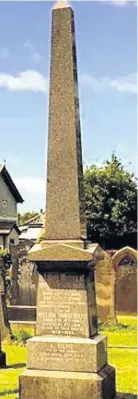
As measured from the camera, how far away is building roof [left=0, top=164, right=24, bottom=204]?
42938 mm

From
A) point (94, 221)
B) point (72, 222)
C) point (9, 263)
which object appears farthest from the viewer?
point (94, 221)

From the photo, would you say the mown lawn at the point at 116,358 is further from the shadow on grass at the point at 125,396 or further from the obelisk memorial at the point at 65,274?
the obelisk memorial at the point at 65,274

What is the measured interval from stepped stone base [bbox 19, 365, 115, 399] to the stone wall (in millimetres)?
10668

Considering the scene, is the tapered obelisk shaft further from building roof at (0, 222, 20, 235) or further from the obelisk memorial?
building roof at (0, 222, 20, 235)

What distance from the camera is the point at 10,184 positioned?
44125 mm

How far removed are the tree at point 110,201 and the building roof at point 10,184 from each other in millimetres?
5060

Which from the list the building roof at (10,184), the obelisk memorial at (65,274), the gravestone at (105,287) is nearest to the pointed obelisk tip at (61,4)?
the obelisk memorial at (65,274)

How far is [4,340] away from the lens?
14.7 metres

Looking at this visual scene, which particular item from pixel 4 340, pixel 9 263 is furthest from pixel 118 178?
pixel 4 340

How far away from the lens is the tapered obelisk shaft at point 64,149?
27.9ft

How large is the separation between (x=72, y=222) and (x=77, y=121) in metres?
1.44

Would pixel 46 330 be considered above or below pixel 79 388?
above

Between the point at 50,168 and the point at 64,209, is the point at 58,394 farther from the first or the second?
the point at 50,168

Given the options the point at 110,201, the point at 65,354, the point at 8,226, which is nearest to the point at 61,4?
the point at 65,354
